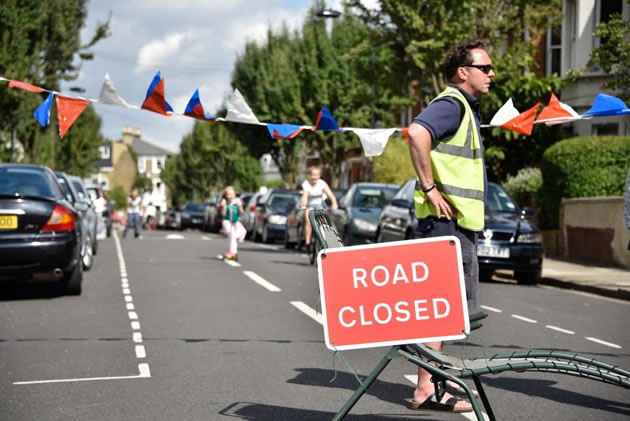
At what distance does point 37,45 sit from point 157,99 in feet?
95.3

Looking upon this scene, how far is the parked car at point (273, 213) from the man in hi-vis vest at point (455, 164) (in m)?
24.9

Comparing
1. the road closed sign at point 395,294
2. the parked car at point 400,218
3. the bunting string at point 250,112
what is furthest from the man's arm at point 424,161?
the parked car at point 400,218

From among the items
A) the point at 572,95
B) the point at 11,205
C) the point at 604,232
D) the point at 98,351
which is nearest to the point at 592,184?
the point at 604,232

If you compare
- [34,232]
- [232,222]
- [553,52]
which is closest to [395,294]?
[34,232]

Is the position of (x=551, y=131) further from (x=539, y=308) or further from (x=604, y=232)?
(x=539, y=308)

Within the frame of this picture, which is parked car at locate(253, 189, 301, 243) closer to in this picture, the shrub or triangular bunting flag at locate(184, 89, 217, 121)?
the shrub

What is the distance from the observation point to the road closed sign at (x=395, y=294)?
4.86 m

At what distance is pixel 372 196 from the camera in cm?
2223

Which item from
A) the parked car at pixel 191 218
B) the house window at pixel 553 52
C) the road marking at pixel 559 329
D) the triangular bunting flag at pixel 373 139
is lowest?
the parked car at pixel 191 218

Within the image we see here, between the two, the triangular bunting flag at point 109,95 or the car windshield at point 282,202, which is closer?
the triangular bunting flag at point 109,95

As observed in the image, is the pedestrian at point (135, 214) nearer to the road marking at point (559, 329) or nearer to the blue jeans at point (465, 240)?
the road marking at point (559, 329)

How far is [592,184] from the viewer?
2283cm

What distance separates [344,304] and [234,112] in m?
4.95

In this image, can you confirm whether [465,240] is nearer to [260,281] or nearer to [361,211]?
[260,281]
